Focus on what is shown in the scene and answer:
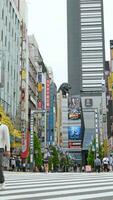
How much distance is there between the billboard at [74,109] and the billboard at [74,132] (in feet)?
10.3

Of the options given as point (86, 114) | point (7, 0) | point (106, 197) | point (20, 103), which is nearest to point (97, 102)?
point (86, 114)

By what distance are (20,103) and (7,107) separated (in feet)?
36.6

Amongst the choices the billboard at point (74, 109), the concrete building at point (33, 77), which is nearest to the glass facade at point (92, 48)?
the billboard at point (74, 109)

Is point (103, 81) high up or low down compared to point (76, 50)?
down

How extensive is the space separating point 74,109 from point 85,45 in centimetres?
4008

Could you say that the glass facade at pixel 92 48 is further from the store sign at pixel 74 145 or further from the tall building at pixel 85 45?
the store sign at pixel 74 145

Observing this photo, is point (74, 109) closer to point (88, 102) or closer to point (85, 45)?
point (88, 102)

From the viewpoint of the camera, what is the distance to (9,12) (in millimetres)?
51906

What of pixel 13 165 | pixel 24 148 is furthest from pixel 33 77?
pixel 13 165

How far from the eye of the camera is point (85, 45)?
Answer: 173 m

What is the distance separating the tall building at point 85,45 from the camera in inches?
6742

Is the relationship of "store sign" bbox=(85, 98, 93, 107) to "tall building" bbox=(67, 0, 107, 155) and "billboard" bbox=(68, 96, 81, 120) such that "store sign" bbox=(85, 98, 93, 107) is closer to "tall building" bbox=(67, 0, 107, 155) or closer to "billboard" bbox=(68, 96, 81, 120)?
"billboard" bbox=(68, 96, 81, 120)

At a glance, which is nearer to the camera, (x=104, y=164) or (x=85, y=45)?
(x=104, y=164)

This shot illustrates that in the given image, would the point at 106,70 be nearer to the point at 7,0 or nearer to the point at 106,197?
the point at 7,0
